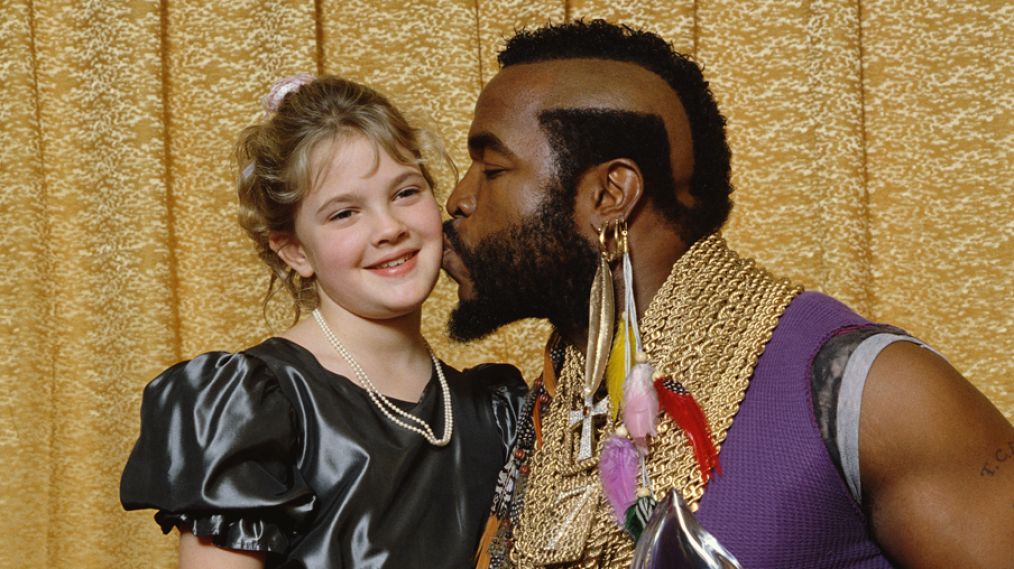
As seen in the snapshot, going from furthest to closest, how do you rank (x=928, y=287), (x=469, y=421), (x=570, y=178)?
(x=928, y=287) < (x=469, y=421) < (x=570, y=178)

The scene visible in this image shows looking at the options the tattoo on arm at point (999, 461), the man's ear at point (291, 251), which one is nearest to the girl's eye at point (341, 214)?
the man's ear at point (291, 251)

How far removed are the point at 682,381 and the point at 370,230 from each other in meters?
0.58

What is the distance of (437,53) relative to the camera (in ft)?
9.13

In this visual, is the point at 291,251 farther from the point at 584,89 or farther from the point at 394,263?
the point at 584,89

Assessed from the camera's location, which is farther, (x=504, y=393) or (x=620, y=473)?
(x=504, y=393)

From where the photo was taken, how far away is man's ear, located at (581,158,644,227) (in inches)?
63.7

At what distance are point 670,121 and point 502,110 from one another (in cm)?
24

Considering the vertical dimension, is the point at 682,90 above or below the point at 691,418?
above

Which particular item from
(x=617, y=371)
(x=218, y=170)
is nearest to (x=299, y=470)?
(x=617, y=371)

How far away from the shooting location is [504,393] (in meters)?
2.04

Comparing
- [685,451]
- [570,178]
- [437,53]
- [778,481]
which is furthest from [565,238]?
[437,53]

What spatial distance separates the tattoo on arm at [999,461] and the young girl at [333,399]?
79cm

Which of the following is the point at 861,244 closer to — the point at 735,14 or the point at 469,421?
the point at 735,14

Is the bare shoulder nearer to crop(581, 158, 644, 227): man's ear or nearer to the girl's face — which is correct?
crop(581, 158, 644, 227): man's ear
